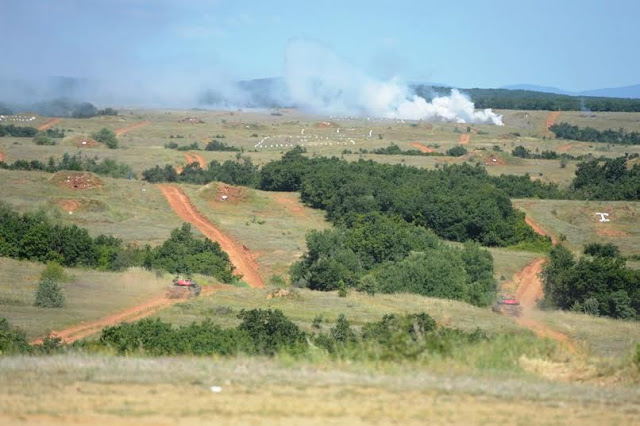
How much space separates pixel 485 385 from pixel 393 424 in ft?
5.22

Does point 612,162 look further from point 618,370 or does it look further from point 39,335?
point 618,370

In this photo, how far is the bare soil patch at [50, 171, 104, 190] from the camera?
47459mm

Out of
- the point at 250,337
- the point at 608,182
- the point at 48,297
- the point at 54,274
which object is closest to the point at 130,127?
the point at 608,182

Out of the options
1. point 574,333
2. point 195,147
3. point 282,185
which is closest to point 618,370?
point 574,333

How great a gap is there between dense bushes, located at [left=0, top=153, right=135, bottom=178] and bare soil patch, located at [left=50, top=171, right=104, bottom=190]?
5110 millimetres

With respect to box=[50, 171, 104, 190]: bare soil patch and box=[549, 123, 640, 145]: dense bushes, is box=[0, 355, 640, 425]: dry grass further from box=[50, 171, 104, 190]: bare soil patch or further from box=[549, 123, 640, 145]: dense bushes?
box=[549, 123, 640, 145]: dense bushes

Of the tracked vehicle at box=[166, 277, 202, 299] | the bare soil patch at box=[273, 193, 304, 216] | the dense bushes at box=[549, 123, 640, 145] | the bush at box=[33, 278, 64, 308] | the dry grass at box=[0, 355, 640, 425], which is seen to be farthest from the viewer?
the dense bushes at box=[549, 123, 640, 145]

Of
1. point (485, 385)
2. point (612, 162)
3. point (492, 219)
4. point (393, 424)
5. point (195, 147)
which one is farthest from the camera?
point (195, 147)

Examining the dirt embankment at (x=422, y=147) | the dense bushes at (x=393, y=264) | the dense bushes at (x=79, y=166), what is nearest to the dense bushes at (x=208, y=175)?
the dense bushes at (x=79, y=166)

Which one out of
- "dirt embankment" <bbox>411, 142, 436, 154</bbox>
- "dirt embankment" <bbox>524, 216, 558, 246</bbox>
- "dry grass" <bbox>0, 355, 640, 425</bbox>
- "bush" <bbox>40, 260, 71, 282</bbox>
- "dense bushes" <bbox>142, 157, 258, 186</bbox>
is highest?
"dry grass" <bbox>0, 355, 640, 425</bbox>

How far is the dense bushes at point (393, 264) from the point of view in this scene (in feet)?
95.1

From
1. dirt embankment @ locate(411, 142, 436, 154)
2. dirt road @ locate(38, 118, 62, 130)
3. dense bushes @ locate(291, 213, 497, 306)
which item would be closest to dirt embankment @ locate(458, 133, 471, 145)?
dirt embankment @ locate(411, 142, 436, 154)

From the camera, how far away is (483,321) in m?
22.3

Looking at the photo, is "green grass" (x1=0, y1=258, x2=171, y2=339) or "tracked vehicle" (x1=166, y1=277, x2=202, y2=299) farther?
"tracked vehicle" (x1=166, y1=277, x2=202, y2=299)
